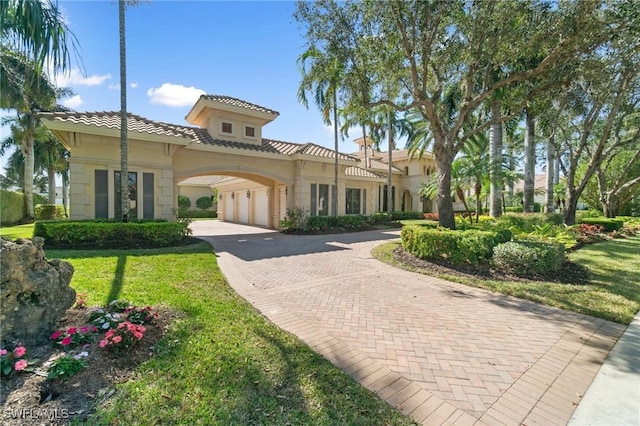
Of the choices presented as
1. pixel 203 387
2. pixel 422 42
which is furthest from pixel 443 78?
pixel 203 387

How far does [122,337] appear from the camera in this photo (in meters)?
3.33

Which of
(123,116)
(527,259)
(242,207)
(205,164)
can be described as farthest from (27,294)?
(242,207)

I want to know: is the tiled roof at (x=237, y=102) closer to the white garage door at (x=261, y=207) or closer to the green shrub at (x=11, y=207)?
the white garage door at (x=261, y=207)

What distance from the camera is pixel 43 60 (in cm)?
427

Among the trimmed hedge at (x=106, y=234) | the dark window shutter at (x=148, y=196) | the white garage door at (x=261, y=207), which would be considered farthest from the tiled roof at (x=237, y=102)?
the trimmed hedge at (x=106, y=234)

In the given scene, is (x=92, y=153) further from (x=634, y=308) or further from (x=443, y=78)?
(x=634, y=308)

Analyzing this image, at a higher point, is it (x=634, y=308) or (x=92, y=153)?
(x=92, y=153)

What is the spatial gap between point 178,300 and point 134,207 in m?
9.27

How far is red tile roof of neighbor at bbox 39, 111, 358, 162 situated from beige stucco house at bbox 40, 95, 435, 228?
0.04 meters

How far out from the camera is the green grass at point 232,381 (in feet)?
8.51

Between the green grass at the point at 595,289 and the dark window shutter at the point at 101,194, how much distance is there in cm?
1157

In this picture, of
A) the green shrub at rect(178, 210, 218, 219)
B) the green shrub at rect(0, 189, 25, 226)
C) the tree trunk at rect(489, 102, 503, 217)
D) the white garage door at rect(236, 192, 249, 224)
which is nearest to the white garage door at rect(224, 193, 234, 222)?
the white garage door at rect(236, 192, 249, 224)

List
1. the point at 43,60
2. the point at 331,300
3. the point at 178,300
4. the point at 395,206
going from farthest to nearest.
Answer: the point at 395,206, the point at 331,300, the point at 178,300, the point at 43,60

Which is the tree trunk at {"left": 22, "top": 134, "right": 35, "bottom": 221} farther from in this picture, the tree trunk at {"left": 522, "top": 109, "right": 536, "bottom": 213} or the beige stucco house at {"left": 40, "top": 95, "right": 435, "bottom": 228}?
the tree trunk at {"left": 522, "top": 109, "right": 536, "bottom": 213}
